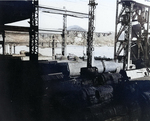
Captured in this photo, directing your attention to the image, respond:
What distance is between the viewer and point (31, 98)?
6555 mm

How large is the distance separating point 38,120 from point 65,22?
16667 millimetres

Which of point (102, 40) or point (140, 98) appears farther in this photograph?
point (102, 40)

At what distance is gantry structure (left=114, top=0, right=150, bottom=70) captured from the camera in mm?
13109

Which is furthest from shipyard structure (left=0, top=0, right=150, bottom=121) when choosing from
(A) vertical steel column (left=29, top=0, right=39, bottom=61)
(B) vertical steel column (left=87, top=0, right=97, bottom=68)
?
(B) vertical steel column (left=87, top=0, right=97, bottom=68)

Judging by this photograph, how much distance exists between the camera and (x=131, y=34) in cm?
1614

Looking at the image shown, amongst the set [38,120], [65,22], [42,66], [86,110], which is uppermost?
[65,22]

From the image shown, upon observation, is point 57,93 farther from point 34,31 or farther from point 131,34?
point 131,34

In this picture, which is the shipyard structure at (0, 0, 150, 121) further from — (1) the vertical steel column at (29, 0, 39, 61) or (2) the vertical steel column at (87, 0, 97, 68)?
(2) the vertical steel column at (87, 0, 97, 68)

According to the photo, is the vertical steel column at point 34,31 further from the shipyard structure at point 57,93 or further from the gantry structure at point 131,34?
the gantry structure at point 131,34

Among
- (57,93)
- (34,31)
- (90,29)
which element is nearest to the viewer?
(57,93)

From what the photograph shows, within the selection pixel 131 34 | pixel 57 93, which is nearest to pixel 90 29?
pixel 131 34

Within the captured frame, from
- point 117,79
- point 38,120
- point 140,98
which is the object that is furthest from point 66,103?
point 117,79

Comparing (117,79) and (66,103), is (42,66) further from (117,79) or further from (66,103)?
(117,79)

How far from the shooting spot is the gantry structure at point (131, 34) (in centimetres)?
1311
